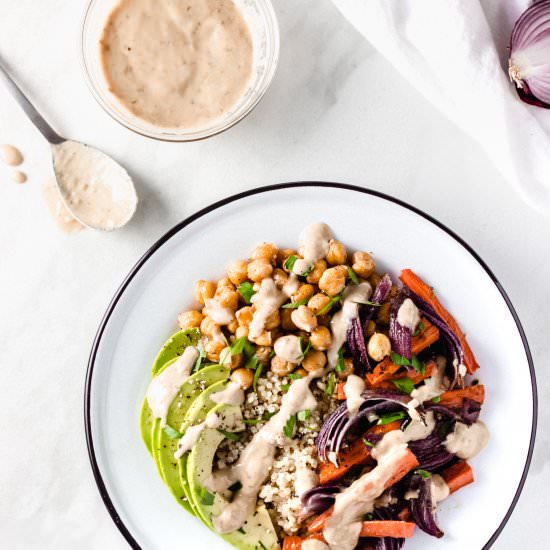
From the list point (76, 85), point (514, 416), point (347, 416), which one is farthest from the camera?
point (76, 85)

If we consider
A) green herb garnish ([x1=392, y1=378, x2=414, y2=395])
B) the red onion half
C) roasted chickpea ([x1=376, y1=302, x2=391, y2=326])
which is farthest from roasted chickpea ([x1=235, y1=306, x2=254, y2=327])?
the red onion half

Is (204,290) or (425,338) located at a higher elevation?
(204,290)

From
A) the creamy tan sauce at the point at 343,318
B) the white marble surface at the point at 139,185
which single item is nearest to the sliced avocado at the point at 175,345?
the white marble surface at the point at 139,185

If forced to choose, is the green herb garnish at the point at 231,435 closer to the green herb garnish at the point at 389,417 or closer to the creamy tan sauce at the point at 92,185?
the green herb garnish at the point at 389,417

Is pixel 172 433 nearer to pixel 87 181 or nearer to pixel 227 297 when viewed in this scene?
pixel 227 297

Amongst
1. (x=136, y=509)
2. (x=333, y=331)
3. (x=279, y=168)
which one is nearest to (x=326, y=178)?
(x=279, y=168)

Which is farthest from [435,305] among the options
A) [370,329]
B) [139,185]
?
[139,185]

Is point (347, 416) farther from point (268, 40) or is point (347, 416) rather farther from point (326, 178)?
point (268, 40)
